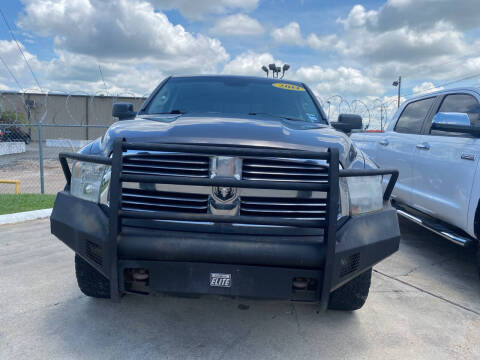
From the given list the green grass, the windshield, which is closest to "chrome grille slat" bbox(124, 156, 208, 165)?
the windshield

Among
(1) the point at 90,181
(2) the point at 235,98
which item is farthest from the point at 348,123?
(1) the point at 90,181

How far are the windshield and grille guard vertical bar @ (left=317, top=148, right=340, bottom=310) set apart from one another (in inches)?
53.5

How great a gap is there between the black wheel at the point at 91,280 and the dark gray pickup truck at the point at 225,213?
1.41 feet

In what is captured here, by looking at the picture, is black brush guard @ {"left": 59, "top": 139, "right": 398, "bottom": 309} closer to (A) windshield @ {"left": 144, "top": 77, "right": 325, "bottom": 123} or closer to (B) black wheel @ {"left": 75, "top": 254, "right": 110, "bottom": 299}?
(B) black wheel @ {"left": 75, "top": 254, "right": 110, "bottom": 299}

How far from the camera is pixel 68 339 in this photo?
2.51 metres

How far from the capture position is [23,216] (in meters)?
5.58

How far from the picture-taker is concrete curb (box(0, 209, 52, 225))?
540cm

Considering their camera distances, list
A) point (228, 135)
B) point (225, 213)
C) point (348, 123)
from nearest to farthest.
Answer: point (225, 213), point (228, 135), point (348, 123)

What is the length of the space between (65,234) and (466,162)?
10.9 ft

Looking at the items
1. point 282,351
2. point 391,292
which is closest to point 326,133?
point 282,351

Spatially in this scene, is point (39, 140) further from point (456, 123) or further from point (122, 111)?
point (456, 123)

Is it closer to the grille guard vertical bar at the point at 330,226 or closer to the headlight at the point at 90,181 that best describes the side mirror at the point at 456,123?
the grille guard vertical bar at the point at 330,226

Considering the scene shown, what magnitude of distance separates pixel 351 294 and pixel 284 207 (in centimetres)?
97

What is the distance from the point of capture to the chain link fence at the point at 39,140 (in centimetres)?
959
